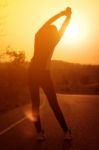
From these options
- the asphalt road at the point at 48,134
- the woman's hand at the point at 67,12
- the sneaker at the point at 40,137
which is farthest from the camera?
the woman's hand at the point at 67,12

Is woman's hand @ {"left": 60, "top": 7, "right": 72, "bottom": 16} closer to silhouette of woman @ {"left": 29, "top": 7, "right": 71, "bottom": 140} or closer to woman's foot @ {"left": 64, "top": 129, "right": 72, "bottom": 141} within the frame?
silhouette of woman @ {"left": 29, "top": 7, "right": 71, "bottom": 140}

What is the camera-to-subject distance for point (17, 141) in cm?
998

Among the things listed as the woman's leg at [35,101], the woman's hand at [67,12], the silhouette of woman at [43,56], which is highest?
the woman's hand at [67,12]

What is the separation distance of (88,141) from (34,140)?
1.03m

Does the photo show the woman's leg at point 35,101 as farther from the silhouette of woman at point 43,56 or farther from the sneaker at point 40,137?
the sneaker at point 40,137

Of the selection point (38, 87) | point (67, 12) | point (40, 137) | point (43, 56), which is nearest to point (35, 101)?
point (38, 87)

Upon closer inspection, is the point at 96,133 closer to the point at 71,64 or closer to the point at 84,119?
the point at 84,119

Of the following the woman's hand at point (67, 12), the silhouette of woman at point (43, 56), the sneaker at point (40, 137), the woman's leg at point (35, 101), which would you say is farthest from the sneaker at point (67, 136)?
the woman's hand at point (67, 12)

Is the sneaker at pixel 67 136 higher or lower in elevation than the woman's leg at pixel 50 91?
lower

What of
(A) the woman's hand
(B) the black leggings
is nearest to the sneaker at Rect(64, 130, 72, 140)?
(B) the black leggings

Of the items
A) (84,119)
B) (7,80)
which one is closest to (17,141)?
(84,119)

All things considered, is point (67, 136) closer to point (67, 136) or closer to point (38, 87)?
point (67, 136)

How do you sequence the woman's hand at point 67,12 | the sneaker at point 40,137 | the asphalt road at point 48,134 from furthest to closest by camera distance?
the woman's hand at point 67,12 < the sneaker at point 40,137 < the asphalt road at point 48,134

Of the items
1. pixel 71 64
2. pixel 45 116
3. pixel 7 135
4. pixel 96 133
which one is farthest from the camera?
pixel 71 64
